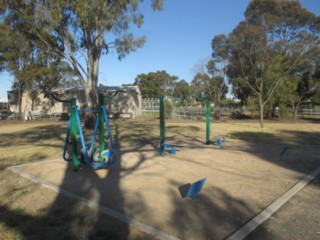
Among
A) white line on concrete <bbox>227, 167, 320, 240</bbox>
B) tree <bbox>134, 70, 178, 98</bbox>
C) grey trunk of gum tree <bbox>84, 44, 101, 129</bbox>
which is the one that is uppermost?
tree <bbox>134, 70, 178, 98</bbox>

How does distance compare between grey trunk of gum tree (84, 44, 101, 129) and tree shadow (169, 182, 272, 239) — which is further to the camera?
grey trunk of gum tree (84, 44, 101, 129)

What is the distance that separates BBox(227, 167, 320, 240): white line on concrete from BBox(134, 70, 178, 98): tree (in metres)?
77.2

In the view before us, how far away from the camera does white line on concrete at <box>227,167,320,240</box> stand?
135 inches

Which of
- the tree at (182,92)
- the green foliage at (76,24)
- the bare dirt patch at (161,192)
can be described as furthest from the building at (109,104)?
the tree at (182,92)

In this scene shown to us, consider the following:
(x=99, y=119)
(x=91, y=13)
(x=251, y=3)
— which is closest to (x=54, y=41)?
(x=91, y=13)

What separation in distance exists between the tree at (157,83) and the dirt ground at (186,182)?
74.9 m

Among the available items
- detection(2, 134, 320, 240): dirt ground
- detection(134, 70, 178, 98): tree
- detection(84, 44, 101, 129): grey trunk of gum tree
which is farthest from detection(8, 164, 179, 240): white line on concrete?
detection(134, 70, 178, 98): tree

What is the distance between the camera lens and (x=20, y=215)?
4051 mm

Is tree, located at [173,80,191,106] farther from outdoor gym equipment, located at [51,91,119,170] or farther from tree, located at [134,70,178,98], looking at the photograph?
outdoor gym equipment, located at [51,91,119,170]

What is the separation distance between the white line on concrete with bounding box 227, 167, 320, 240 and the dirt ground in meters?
0.09

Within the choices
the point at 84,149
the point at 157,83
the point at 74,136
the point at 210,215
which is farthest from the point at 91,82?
the point at 157,83

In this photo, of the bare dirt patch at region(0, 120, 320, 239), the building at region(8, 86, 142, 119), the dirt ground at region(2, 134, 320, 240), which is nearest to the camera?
the bare dirt patch at region(0, 120, 320, 239)

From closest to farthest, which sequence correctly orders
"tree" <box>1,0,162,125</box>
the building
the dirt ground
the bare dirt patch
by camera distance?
1. the bare dirt patch
2. the dirt ground
3. "tree" <box>1,0,162,125</box>
4. the building

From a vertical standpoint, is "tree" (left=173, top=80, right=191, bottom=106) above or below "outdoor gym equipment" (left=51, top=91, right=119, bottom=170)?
above
